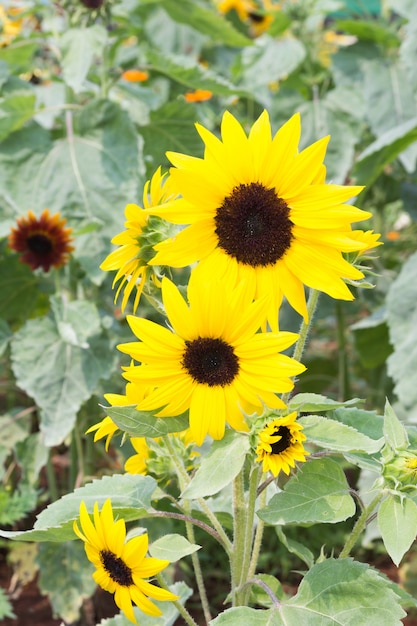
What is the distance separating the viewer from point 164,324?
1734mm

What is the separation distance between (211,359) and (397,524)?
19cm

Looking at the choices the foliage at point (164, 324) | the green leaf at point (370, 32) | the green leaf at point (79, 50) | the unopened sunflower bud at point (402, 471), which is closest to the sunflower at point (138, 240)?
the foliage at point (164, 324)

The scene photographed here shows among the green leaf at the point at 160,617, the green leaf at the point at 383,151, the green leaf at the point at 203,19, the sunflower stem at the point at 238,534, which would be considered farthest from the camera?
the green leaf at the point at 203,19

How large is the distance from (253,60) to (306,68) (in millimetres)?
147

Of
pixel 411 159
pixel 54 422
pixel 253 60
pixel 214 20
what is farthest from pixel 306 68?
pixel 54 422

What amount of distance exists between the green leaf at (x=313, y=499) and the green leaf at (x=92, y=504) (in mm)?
123

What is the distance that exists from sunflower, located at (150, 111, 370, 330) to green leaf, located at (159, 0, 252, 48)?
49.5 inches

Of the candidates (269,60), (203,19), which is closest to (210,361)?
(203,19)

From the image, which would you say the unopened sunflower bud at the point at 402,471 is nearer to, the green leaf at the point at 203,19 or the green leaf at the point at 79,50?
the green leaf at the point at 79,50

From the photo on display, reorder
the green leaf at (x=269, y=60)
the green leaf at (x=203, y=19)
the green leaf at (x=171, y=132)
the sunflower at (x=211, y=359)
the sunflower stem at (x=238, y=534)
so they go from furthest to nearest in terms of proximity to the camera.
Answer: the green leaf at (x=269, y=60) → the green leaf at (x=203, y=19) → the green leaf at (x=171, y=132) → the sunflower stem at (x=238, y=534) → the sunflower at (x=211, y=359)

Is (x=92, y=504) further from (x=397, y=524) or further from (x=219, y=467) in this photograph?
(x=397, y=524)

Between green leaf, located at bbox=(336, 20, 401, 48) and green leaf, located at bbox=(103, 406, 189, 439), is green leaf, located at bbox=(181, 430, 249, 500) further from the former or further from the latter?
green leaf, located at bbox=(336, 20, 401, 48)

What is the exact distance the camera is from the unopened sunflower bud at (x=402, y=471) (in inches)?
25.8

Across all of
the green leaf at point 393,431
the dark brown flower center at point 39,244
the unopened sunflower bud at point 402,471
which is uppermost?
the green leaf at point 393,431
